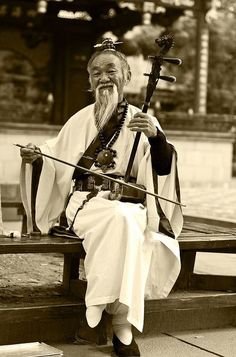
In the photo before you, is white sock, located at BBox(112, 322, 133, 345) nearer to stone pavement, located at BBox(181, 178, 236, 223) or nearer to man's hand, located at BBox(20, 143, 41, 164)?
man's hand, located at BBox(20, 143, 41, 164)

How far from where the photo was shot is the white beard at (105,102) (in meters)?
4.88

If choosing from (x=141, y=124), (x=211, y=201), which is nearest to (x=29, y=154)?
(x=141, y=124)

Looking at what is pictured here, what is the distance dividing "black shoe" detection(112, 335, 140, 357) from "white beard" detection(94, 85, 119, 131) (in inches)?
54.3

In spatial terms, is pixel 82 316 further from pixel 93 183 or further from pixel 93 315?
pixel 93 183

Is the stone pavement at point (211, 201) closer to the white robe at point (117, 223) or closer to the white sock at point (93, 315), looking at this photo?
the white robe at point (117, 223)

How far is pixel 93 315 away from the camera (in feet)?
13.4

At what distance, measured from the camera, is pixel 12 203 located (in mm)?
7074

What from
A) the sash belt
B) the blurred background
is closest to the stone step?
the sash belt

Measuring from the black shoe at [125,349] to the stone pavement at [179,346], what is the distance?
4cm

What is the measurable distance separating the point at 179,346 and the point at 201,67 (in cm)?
1458

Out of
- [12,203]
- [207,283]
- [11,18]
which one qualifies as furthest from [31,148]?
[11,18]

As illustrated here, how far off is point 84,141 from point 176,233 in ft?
2.61

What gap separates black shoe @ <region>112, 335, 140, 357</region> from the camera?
4145mm

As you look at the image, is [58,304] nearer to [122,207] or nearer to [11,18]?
[122,207]
